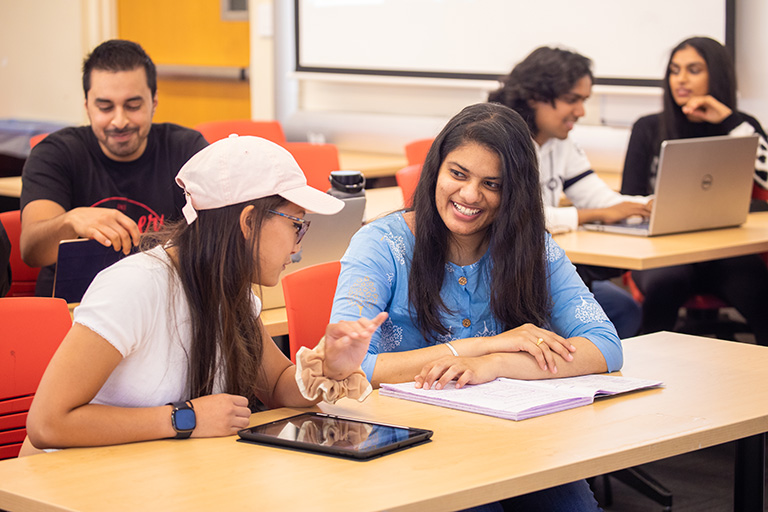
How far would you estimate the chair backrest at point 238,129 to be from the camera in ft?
A: 14.6

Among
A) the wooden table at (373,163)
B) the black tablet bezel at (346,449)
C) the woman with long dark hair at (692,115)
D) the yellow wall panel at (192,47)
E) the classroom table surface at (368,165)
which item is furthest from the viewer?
the yellow wall panel at (192,47)

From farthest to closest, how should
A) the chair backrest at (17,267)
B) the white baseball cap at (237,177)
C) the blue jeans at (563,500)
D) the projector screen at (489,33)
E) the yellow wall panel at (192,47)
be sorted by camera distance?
the yellow wall panel at (192,47) → the projector screen at (489,33) → the chair backrest at (17,267) → the blue jeans at (563,500) → the white baseball cap at (237,177)

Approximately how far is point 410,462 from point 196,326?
461 mm

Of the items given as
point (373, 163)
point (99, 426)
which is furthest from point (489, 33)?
point (99, 426)

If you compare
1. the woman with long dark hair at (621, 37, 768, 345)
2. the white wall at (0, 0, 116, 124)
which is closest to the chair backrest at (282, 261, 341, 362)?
the woman with long dark hair at (621, 37, 768, 345)

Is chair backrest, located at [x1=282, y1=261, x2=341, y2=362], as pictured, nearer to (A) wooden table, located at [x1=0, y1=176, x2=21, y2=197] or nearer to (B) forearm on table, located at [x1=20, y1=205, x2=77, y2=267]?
(B) forearm on table, located at [x1=20, y1=205, x2=77, y2=267]

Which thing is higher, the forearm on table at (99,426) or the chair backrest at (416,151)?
the chair backrest at (416,151)

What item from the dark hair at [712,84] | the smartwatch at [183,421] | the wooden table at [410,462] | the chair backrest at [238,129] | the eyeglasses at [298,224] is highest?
the dark hair at [712,84]

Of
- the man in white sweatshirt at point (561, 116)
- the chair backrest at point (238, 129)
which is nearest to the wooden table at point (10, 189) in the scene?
the chair backrest at point (238, 129)

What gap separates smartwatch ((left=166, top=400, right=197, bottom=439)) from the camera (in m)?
1.55

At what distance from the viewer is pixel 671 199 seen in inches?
126

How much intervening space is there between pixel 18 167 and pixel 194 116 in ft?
5.07

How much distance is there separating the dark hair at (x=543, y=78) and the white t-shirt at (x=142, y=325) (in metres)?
1.97

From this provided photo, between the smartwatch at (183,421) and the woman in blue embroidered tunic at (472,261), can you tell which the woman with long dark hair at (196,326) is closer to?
the smartwatch at (183,421)
